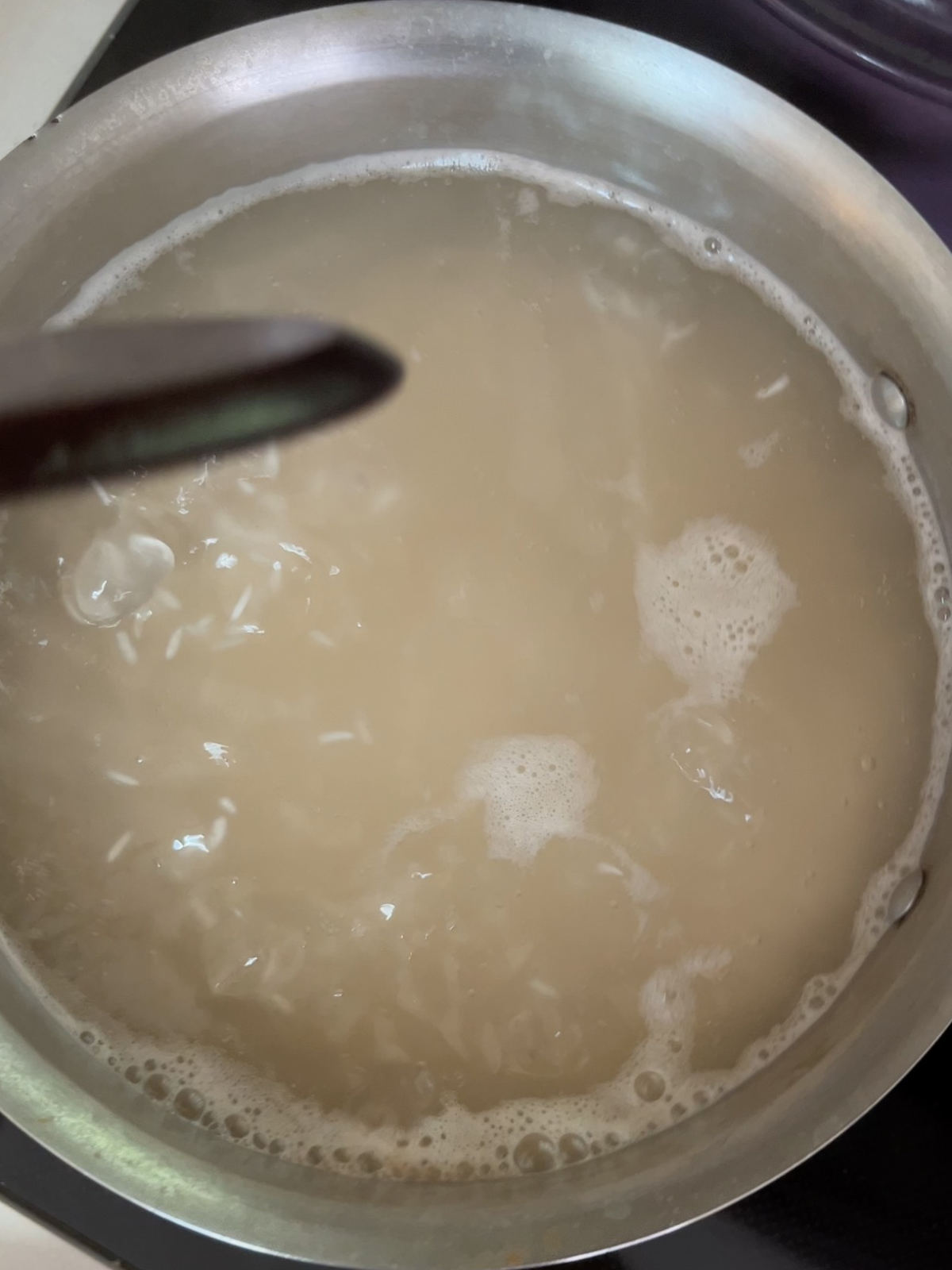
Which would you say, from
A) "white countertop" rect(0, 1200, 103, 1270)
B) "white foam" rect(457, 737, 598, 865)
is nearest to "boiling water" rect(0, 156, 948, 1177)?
"white foam" rect(457, 737, 598, 865)

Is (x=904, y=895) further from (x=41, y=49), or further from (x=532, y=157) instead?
(x=41, y=49)

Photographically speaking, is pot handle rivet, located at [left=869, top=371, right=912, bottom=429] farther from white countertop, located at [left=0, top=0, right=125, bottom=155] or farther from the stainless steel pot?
white countertop, located at [left=0, top=0, right=125, bottom=155]

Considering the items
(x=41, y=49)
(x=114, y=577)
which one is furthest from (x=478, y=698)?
(x=41, y=49)

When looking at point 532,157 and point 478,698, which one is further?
point 532,157

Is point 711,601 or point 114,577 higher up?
point 711,601

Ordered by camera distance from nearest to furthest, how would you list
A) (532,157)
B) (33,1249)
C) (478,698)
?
(33,1249) < (478,698) < (532,157)

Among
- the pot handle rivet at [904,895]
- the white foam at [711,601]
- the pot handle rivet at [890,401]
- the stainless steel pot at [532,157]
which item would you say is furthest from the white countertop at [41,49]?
the pot handle rivet at [904,895]

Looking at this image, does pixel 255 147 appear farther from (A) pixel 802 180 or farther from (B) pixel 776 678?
(B) pixel 776 678
